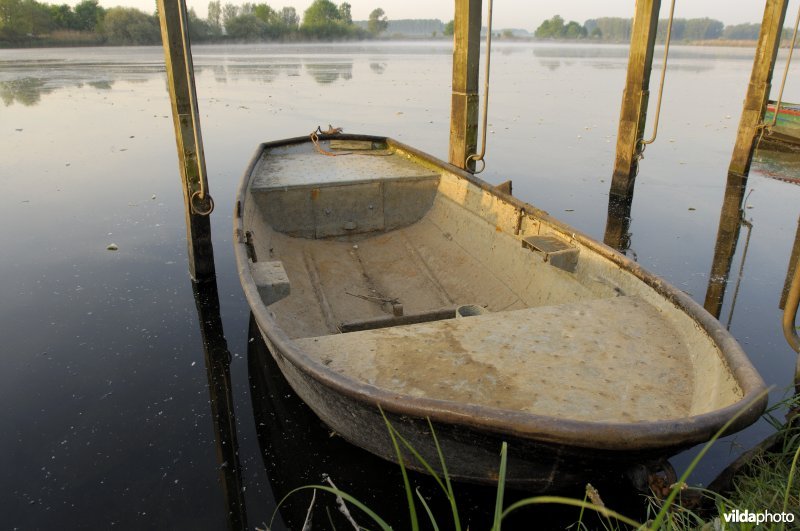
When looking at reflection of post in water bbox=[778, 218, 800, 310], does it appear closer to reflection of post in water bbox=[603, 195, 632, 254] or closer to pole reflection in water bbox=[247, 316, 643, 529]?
reflection of post in water bbox=[603, 195, 632, 254]

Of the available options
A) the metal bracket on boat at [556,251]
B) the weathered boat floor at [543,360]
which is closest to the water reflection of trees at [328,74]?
the metal bracket on boat at [556,251]

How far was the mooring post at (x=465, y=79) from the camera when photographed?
709 cm

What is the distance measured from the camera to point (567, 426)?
7.23 ft

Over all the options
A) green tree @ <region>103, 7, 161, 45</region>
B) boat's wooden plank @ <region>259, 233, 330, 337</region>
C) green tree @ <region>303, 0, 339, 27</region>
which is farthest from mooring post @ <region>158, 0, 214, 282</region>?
green tree @ <region>303, 0, 339, 27</region>

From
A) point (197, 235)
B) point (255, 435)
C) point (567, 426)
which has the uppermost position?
point (567, 426)

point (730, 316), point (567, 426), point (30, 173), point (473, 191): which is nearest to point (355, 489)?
point (567, 426)

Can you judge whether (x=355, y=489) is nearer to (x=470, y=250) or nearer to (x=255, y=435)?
(x=255, y=435)

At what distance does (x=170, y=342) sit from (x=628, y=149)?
8.21m

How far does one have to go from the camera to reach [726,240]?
833 centimetres

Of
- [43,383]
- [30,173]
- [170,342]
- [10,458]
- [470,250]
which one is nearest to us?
[10,458]

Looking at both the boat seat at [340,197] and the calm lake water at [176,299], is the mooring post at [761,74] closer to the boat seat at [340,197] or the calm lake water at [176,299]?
the calm lake water at [176,299]

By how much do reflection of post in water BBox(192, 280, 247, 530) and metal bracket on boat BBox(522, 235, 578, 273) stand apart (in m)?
2.85

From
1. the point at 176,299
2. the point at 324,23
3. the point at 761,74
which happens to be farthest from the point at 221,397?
the point at 324,23

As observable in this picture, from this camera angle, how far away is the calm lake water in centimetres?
356
